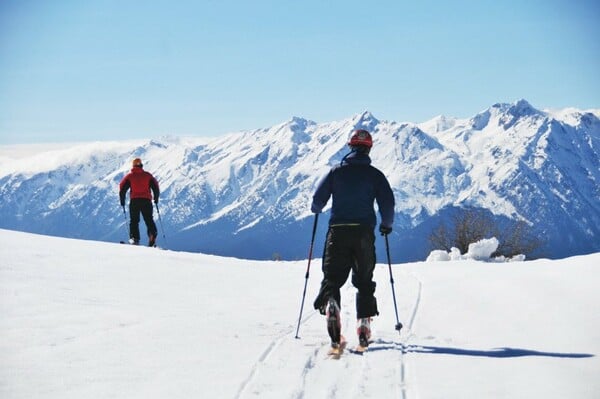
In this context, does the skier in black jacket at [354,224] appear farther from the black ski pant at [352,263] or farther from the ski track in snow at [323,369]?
the ski track in snow at [323,369]

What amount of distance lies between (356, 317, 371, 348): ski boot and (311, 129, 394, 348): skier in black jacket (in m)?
0.04

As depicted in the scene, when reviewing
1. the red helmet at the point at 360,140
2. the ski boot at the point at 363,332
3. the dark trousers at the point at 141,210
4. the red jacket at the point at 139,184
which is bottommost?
the ski boot at the point at 363,332

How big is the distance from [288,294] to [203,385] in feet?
20.1

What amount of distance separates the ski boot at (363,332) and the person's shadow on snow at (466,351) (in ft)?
0.37

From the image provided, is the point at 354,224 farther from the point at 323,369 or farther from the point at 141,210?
the point at 141,210

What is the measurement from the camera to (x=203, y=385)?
5578 mm

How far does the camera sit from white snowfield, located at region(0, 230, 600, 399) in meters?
5.60

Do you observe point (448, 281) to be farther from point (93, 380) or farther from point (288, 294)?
point (93, 380)

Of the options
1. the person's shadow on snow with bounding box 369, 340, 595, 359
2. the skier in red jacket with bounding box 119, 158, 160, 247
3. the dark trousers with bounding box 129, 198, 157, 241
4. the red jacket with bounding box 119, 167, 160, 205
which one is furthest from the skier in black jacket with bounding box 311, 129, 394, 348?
the dark trousers with bounding box 129, 198, 157, 241

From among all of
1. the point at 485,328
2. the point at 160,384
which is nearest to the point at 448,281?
the point at 485,328

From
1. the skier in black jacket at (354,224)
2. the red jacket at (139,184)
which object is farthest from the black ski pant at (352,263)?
the red jacket at (139,184)

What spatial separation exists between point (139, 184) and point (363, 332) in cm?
1230

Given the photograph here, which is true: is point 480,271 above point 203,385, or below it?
above

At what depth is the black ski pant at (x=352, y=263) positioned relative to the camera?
301 inches
